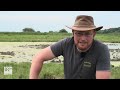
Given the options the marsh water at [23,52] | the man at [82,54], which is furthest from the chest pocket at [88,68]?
the marsh water at [23,52]

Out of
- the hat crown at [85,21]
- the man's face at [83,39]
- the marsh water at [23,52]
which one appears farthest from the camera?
the marsh water at [23,52]

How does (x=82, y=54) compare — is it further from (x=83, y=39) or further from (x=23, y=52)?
(x=23, y=52)

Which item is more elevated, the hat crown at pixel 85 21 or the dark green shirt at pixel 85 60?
the hat crown at pixel 85 21

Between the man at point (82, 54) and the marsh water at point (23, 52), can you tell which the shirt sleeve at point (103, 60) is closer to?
the man at point (82, 54)

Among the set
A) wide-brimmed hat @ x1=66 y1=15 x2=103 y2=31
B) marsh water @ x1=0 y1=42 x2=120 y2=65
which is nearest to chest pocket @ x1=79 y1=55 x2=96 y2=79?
wide-brimmed hat @ x1=66 y1=15 x2=103 y2=31

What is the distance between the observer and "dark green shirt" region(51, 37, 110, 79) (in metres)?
2.06

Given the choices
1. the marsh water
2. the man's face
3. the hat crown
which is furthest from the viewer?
the marsh water

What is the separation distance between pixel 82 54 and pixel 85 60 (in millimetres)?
46

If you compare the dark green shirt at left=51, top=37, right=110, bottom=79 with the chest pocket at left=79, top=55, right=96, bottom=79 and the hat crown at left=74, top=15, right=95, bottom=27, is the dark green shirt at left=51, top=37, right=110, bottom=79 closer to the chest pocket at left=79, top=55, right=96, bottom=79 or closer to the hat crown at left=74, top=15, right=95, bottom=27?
the chest pocket at left=79, top=55, right=96, bottom=79

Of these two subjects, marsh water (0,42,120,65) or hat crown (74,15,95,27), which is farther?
marsh water (0,42,120,65)

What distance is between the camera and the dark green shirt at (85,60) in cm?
206
